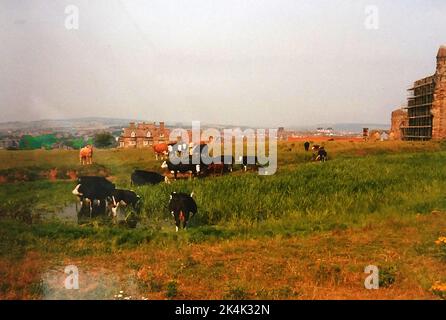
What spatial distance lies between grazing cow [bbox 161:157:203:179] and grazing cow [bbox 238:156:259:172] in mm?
882

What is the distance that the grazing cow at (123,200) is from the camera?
873 cm

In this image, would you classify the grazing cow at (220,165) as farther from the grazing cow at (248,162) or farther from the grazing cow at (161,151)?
the grazing cow at (161,151)

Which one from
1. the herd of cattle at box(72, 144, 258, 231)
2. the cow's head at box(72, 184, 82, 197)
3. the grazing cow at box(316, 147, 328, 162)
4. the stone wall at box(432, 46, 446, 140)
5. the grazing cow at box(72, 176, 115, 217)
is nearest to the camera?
the herd of cattle at box(72, 144, 258, 231)

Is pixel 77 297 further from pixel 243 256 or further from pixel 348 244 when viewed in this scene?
pixel 348 244

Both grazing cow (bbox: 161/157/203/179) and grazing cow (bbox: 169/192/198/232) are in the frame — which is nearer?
grazing cow (bbox: 169/192/198/232)

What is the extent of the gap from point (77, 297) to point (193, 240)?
7.08 ft

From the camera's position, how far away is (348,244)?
7.66 metres

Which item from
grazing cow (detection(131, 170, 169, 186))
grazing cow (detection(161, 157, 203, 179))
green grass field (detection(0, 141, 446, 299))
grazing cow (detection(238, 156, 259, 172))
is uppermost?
grazing cow (detection(238, 156, 259, 172))

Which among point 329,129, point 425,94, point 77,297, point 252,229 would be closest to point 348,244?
point 252,229

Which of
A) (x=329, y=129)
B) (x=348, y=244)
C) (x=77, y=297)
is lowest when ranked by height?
(x=77, y=297)

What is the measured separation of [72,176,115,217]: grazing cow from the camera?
8.86 meters

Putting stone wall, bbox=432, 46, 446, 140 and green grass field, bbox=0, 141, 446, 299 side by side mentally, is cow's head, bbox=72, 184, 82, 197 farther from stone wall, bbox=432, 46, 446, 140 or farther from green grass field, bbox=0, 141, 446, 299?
stone wall, bbox=432, 46, 446, 140

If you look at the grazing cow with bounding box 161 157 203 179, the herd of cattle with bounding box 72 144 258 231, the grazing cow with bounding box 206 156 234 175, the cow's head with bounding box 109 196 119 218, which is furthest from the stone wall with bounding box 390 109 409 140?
the cow's head with bounding box 109 196 119 218

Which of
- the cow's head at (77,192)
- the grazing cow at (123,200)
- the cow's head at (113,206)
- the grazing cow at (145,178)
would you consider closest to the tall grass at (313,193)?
the grazing cow at (123,200)
